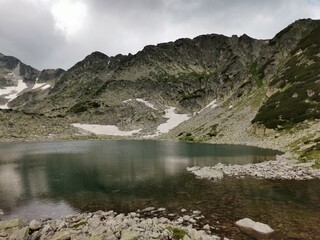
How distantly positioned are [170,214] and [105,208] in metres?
8.25

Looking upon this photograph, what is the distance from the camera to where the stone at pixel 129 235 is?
76.3ft

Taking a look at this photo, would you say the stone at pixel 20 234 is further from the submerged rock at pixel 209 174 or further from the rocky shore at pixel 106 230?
the submerged rock at pixel 209 174

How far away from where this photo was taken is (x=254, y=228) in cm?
2844

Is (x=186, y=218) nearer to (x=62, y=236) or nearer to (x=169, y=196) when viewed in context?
(x=169, y=196)

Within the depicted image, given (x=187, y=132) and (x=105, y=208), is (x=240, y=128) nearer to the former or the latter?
(x=187, y=132)

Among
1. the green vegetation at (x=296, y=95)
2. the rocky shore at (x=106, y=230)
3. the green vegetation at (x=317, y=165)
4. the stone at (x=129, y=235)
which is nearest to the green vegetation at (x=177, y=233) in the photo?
the rocky shore at (x=106, y=230)

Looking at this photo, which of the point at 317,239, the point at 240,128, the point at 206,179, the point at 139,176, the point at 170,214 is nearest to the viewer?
the point at 317,239

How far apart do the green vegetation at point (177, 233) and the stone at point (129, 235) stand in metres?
3.22

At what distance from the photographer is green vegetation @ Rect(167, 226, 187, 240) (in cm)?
2503

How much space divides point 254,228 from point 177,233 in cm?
769

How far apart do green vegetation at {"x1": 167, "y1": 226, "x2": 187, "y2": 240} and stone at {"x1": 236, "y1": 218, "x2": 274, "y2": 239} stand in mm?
6159

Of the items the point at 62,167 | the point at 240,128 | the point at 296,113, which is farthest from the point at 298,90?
the point at 62,167

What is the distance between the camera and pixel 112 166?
72.3m

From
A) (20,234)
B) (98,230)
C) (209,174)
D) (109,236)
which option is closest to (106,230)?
(98,230)
